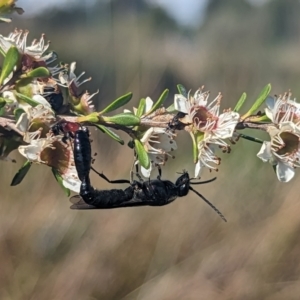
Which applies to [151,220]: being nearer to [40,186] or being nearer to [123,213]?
[123,213]

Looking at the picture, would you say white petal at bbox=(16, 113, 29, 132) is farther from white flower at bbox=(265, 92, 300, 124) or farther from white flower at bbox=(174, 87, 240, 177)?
white flower at bbox=(265, 92, 300, 124)

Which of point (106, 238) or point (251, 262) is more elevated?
point (251, 262)

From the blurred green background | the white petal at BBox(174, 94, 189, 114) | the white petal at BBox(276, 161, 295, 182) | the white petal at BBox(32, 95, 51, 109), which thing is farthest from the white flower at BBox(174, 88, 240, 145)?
the blurred green background

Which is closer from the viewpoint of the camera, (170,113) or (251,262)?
(170,113)

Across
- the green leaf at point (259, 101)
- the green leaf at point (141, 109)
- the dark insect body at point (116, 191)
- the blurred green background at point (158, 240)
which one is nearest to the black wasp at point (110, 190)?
the dark insect body at point (116, 191)

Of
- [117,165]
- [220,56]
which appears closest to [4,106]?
[117,165]

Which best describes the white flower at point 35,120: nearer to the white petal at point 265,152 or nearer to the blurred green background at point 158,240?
the white petal at point 265,152

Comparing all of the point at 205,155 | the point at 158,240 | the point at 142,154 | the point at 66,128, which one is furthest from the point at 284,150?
the point at 158,240

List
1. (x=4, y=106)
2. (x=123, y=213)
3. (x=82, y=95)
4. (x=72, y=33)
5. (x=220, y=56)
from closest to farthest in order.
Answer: (x=4, y=106) < (x=82, y=95) < (x=123, y=213) < (x=220, y=56) < (x=72, y=33)
